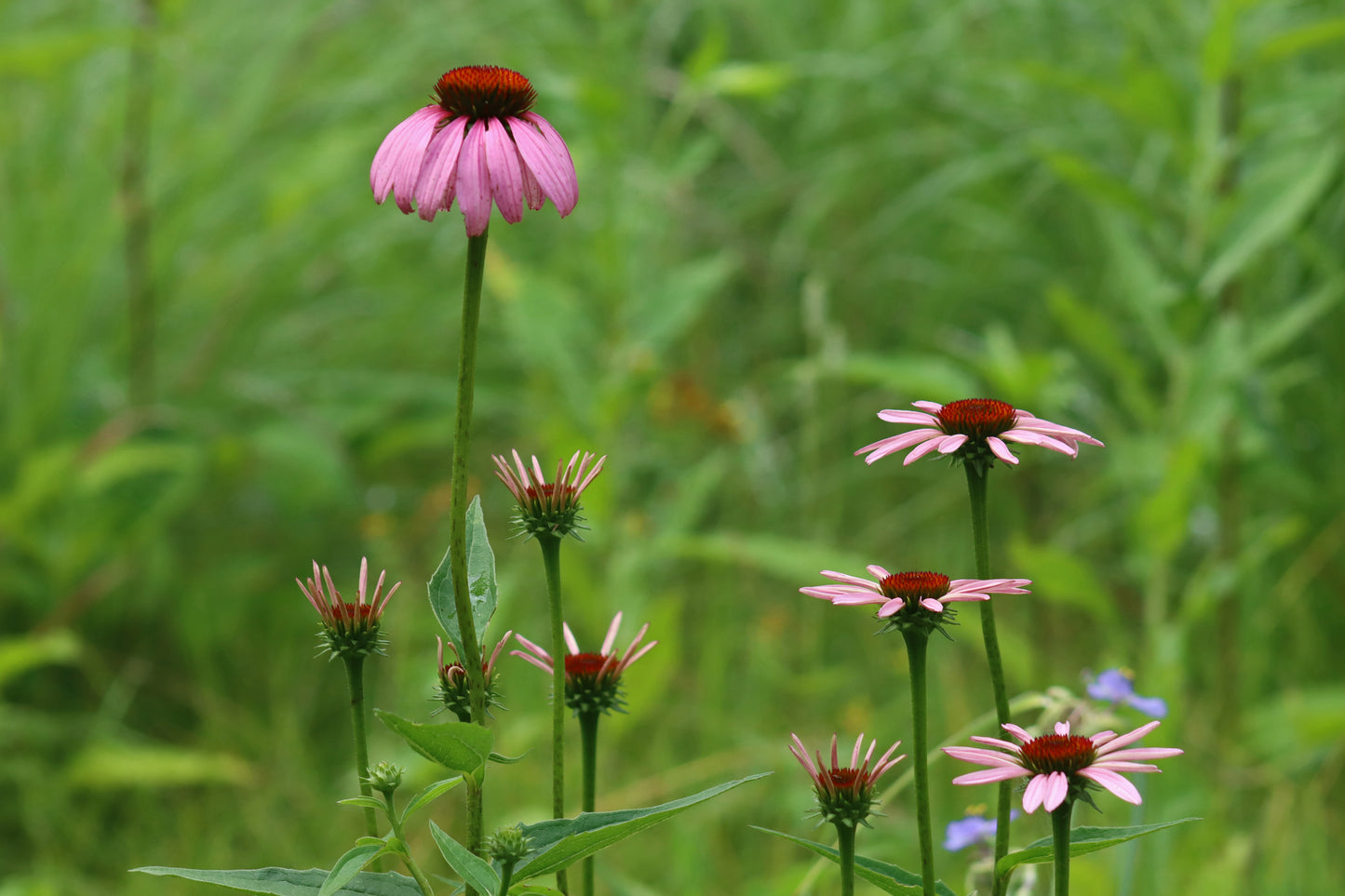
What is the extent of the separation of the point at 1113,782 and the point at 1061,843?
4 cm

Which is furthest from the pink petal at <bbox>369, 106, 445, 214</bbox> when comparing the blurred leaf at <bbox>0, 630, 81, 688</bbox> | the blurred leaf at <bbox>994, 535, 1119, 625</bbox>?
the blurred leaf at <bbox>0, 630, 81, 688</bbox>

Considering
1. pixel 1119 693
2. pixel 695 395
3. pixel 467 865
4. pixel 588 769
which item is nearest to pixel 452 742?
pixel 467 865

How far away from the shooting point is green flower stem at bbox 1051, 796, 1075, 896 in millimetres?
483

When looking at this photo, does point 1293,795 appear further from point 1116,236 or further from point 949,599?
point 949,599

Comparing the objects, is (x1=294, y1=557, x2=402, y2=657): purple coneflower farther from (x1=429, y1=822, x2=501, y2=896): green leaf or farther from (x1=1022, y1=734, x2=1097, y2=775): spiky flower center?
(x1=1022, y1=734, x2=1097, y2=775): spiky flower center

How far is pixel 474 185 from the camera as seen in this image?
45 centimetres

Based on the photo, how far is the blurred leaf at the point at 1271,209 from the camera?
1431mm

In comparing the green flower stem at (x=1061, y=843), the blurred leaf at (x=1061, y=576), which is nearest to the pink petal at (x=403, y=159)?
the green flower stem at (x=1061, y=843)

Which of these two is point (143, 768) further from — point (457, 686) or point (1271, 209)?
point (1271, 209)

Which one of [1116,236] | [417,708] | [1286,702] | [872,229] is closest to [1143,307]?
[1116,236]

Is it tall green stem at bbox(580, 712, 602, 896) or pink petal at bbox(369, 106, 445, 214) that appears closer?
pink petal at bbox(369, 106, 445, 214)

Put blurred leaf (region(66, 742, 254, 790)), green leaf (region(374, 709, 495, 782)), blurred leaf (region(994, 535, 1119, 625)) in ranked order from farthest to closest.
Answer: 1. blurred leaf (region(66, 742, 254, 790))
2. blurred leaf (region(994, 535, 1119, 625))
3. green leaf (region(374, 709, 495, 782))

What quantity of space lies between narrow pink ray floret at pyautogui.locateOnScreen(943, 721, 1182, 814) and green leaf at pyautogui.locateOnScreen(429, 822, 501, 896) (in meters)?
0.17

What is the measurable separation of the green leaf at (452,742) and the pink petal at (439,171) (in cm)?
17
